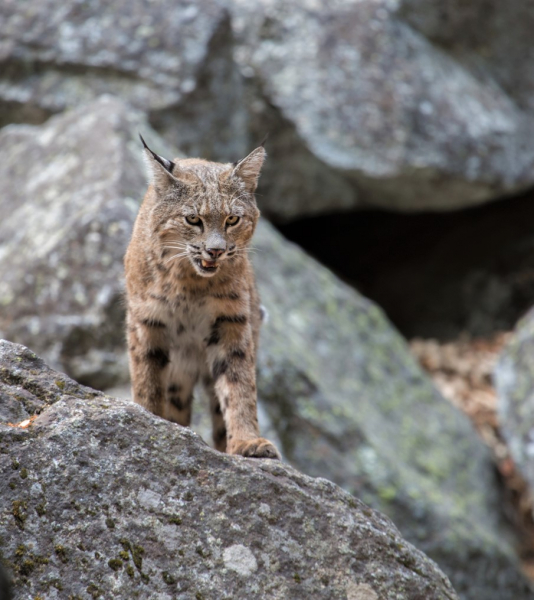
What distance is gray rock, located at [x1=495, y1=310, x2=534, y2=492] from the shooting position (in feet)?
25.9

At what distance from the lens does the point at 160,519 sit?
3109 millimetres

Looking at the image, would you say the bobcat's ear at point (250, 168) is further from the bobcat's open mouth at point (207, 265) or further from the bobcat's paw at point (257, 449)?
the bobcat's paw at point (257, 449)

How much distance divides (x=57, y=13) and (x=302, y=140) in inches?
122

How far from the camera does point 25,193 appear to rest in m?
7.68

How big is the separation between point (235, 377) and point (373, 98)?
5.64m

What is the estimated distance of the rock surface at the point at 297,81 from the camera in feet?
30.1

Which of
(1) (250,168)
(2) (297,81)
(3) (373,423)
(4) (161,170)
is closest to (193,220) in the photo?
(4) (161,170)

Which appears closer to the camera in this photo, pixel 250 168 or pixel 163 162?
pixel 163 162

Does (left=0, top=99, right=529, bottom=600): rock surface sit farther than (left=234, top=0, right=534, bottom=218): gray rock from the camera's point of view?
No

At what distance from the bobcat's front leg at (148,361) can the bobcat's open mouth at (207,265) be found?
1.50ft

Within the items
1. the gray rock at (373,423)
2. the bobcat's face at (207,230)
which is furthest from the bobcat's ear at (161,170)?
the gray rock at (373,423)

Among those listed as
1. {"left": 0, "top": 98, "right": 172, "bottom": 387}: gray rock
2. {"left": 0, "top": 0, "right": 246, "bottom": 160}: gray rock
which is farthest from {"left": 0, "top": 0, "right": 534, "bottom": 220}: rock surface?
{"left": 0, "top": 98, "right": 172, "bottom": 387}: gray rock

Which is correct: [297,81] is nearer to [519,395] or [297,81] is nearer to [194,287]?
[519,395]

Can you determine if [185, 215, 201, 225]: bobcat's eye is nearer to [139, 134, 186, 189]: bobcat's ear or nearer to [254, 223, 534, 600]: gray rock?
[139, 134, 186, 189]: bobcat's ear
